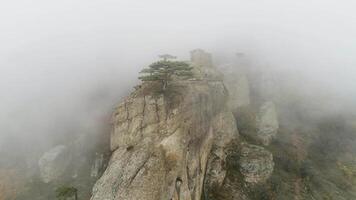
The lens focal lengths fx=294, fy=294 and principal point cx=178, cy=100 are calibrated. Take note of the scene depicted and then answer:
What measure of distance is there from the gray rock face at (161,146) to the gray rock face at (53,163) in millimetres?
23242

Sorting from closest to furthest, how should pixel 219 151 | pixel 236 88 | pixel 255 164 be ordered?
pixel 219 151 < pixel 255 164 < pixel 236 88

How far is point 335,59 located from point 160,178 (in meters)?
123

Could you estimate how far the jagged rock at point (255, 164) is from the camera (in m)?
58.1

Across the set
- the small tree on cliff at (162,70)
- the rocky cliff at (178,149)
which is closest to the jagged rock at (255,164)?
the rocky cliff at (178,149)

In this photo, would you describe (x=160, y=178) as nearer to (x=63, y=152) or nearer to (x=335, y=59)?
(x=63, y=152)

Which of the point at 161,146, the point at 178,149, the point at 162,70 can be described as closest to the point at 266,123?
the point at 162,70

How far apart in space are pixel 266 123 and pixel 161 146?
38.9 m

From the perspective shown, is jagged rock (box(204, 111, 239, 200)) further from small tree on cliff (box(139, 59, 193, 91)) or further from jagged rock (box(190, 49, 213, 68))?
jagged rock (box(190, 49, 213, 68))

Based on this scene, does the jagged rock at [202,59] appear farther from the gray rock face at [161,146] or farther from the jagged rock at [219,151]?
the gray rock face at [161,146]

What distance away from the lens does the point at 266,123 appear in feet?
241

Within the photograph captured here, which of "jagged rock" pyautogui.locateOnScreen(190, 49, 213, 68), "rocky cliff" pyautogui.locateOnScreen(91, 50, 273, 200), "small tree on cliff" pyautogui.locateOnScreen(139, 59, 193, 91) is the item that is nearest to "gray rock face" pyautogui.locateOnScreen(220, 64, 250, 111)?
"jagged rock" pyautogui.locateOnScreen(190, 49, 213, 68)

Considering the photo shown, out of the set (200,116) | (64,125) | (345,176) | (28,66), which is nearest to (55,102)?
(64,125)

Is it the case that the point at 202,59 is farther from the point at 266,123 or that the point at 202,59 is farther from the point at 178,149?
the point at 178,149

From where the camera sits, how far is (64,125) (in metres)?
78.8
